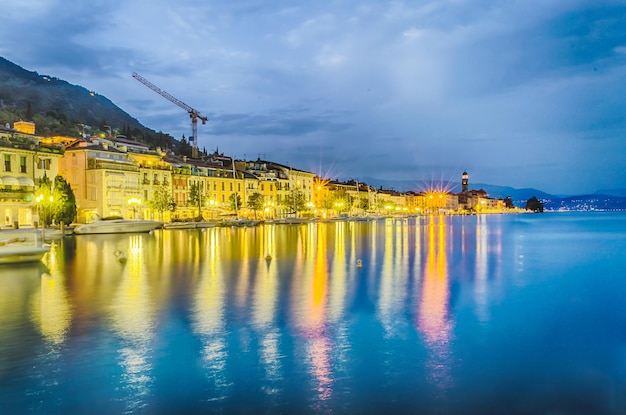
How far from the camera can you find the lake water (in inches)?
368

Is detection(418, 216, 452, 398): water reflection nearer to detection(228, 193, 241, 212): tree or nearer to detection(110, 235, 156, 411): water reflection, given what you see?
detection(110, 235, 156, 411): water reflection

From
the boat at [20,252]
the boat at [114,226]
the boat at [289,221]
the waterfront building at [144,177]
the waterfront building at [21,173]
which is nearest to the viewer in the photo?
the boat at [20,252]

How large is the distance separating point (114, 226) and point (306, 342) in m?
48.7

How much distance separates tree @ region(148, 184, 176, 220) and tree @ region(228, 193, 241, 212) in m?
15.4

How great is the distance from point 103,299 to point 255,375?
9.99 m

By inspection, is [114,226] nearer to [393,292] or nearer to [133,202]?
[133,202]

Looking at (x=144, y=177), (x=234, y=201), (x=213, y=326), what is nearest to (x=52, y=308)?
(x=213, y=326)

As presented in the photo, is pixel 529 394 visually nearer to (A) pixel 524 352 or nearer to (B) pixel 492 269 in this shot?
(A) pixel 524 352

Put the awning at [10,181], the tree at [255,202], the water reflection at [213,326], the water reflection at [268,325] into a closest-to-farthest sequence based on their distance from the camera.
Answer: the water reflection at [213,326], the water reflection at [268,325], the awning at [10,181], the tree at [255,202]

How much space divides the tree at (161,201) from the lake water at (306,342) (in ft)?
146

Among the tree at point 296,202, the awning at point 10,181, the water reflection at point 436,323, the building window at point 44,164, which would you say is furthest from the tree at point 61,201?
the tree at point 296,202

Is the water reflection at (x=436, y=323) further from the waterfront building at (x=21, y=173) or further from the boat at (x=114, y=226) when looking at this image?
the waterfront building at (x=21, y=173)

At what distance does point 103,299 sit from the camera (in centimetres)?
1836

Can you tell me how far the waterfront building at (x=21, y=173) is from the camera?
50.9 metres
